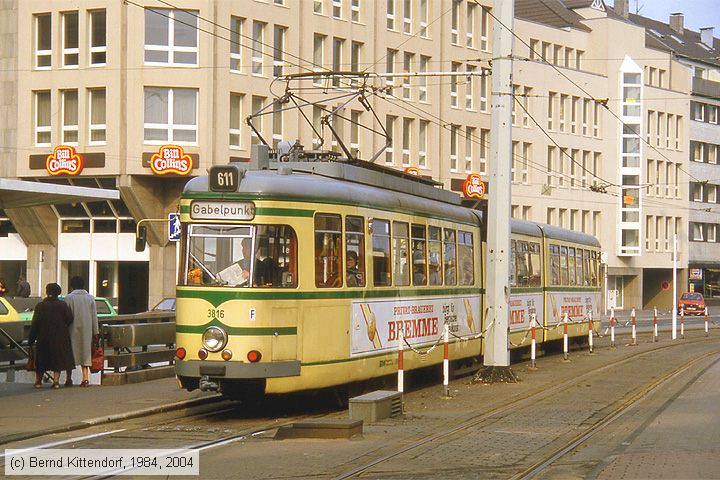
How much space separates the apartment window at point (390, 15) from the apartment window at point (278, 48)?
7.03 meters

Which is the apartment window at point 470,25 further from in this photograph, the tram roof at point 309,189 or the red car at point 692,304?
the tram roof at point 309,189

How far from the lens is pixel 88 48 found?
47594 millimetres

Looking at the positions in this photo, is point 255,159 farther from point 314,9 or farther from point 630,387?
point 314,9

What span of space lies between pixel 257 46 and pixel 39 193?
31.5 m

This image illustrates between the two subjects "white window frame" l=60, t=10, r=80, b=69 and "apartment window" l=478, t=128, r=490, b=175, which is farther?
"apartment window" l=478, t=128, r=490, b=175

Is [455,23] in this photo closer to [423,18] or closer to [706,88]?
[423,18]

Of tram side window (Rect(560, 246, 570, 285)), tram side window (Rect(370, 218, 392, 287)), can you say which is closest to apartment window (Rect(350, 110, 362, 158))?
tram side window (Rect(560, 246, 570, 285))

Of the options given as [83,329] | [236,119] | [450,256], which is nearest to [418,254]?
[450,256]

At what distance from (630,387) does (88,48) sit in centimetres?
3120

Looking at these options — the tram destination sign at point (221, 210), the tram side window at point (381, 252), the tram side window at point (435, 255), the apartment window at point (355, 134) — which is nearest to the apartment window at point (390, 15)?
the apartment window at point (355, 134)

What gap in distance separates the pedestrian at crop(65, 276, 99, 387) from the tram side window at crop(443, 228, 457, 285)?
572 cm

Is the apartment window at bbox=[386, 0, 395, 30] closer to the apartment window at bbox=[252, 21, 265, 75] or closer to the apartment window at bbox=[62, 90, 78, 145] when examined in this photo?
the apartment window at bbox=[252, 21, 265, 75]

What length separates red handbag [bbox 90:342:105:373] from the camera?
20.9 m

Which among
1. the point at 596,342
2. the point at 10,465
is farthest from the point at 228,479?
the point at 596,342
